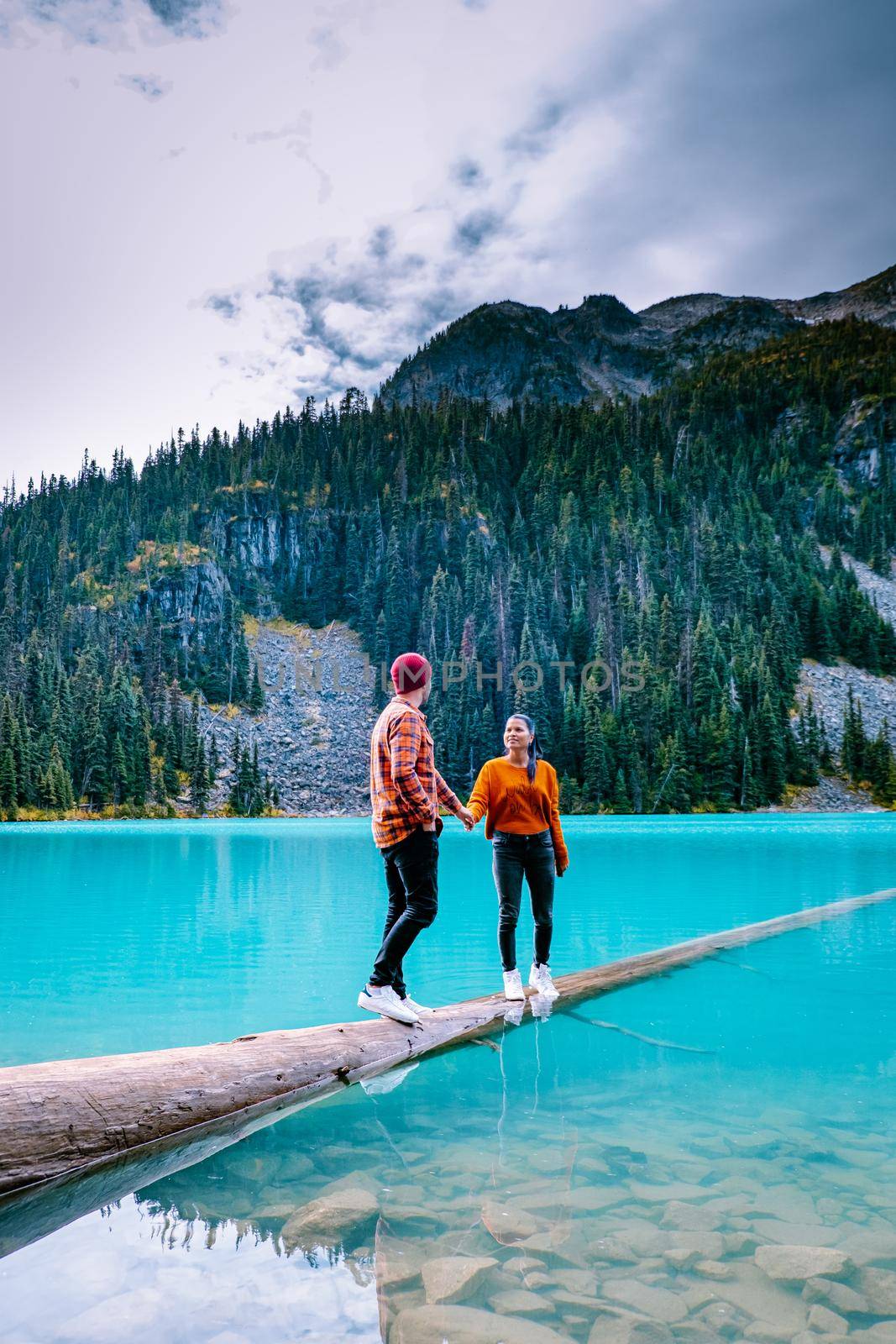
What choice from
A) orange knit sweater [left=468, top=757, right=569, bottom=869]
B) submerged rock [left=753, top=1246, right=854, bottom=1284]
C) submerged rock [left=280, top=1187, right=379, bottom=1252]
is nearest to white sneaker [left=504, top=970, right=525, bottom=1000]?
orange knit sweater [left=468, top=757, right=569, bottom=869]

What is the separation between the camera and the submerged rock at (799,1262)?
3.47 m

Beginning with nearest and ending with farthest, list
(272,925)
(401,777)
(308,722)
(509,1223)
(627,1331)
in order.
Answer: (627,1331) → (509,1223) → (401,777) → (272,925) → (308,722)

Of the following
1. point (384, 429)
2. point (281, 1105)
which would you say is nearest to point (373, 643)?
point (384, 429)

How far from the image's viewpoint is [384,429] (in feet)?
549

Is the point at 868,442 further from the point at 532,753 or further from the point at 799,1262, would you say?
the point at 799,1262

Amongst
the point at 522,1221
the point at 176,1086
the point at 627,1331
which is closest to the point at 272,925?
the point at 176,1086

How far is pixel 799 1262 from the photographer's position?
3564 mm

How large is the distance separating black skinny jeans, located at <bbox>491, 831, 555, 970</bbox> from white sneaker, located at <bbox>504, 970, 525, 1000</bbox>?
65 millimetres

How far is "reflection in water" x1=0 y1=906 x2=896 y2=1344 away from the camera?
10.4 feet

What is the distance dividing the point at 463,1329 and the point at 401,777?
322cm

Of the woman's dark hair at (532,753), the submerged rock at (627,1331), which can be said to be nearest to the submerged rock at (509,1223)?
the submerged rock at (627,1331)

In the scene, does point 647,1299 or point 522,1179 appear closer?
point 647,1299

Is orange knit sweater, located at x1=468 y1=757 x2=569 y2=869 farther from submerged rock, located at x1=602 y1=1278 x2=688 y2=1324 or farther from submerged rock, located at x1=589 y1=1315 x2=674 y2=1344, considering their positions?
submerged rock, located at x1=589 y1=1315 x2=674 y2=1344

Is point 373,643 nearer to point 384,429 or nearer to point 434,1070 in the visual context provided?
point 384,429
